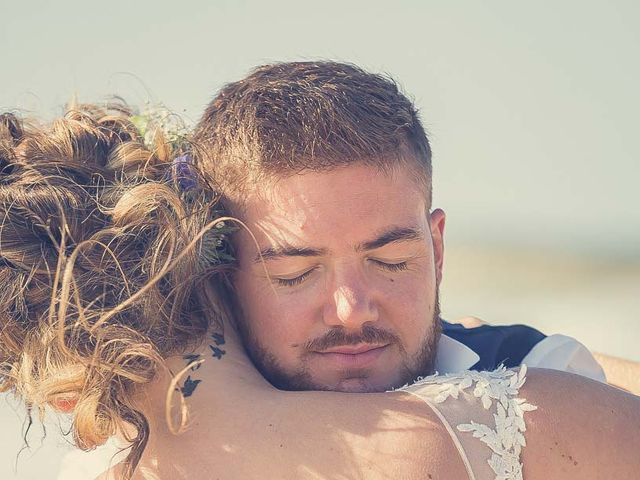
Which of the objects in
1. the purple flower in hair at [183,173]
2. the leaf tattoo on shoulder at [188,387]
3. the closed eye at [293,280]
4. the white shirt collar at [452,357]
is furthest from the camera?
the white shirt collar at [452,357]

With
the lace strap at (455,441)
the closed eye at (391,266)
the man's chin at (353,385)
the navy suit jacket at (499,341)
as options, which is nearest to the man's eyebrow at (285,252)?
the closed eye at (391,266)

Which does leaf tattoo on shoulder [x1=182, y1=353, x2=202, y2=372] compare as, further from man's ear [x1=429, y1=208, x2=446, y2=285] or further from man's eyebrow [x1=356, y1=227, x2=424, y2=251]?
man's ear [x1=429, y1=208, x2=446, y2=285]

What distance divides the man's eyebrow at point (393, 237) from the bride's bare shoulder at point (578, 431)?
2.32ft

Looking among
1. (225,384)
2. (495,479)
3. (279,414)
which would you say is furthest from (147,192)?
(495,479)

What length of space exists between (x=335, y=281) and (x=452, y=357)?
729mm

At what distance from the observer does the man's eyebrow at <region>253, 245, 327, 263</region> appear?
3.11 meters

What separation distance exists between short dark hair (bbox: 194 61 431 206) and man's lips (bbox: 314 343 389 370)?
1.98ft

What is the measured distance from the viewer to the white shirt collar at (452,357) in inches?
140

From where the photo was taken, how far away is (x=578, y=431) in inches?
103

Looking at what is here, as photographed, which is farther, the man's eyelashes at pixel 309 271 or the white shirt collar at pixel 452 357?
the white shirt collar at pixel 452 357

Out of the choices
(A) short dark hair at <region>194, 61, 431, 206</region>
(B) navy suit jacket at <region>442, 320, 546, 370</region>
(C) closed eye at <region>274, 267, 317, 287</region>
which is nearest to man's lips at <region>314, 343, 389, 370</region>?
(C) closed eye at <region>274, 267, 317, 287</region>

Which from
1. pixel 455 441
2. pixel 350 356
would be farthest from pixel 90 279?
pixel 455 441

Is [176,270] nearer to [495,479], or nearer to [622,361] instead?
[495,479]

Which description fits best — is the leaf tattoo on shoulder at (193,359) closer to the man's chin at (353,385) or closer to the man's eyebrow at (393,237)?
the man's chin at (353,385)
